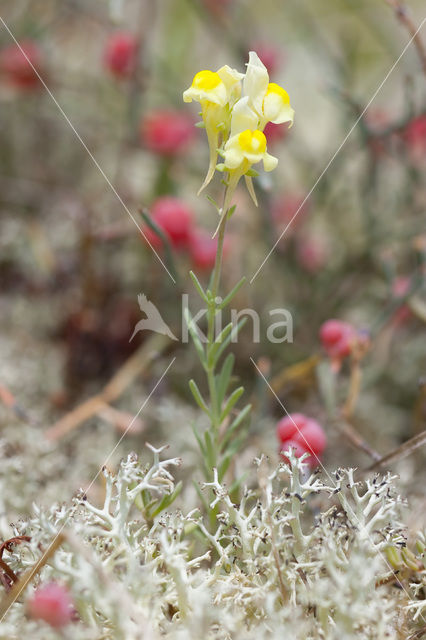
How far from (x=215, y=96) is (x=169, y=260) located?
0.27 m

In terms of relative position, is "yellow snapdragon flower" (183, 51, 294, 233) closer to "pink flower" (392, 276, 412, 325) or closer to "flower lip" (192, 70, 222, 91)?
"flower lip" (192, 70, 222, 91)

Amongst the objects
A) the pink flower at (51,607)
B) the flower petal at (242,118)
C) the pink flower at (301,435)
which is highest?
the flower petal at (242,118)

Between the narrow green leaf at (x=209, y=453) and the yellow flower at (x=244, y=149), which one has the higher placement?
the yellow flower at (x=244, y=149)

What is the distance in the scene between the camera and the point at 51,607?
359 mm

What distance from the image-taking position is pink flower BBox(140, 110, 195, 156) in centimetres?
88

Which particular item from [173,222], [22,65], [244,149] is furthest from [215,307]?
[22,65]

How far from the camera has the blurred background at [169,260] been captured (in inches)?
26.6

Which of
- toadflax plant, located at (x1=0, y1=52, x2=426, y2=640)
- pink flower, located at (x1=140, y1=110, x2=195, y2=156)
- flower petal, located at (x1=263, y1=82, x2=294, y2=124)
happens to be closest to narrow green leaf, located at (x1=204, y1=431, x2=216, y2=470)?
toadflax plant, located at (x1=0, y1=52, x2=426, y2=640)

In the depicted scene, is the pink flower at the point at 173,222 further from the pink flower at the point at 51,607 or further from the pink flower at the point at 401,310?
the pink flower at the point at 51,607

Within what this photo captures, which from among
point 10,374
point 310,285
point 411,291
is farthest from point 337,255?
point 10,374

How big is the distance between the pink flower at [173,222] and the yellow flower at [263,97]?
13.1 inches

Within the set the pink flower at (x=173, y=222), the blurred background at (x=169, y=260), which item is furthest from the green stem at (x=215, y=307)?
the pink flower at (x=173, y=222)

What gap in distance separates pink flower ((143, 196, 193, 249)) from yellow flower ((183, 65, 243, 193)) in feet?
1.03

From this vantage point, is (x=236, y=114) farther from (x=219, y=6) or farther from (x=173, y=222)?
(x=219, y=6)
